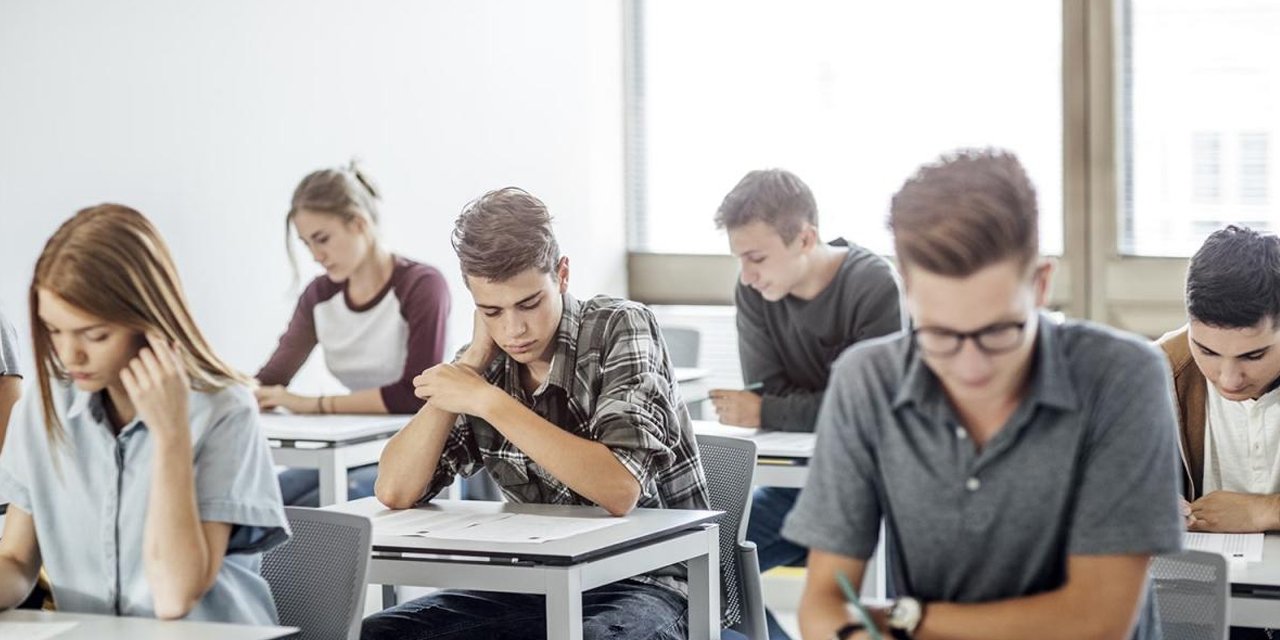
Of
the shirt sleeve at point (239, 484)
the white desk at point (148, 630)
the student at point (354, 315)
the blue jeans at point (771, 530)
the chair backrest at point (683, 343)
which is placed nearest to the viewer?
the white desk at point (148, 630)

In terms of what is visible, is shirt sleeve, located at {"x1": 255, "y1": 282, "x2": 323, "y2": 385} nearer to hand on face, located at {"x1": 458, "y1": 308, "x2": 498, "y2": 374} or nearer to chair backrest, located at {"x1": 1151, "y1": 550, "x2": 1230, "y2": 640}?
hand on face, located at {"x1": 458, "y1": 308, "x2": 498, "y2": 374}

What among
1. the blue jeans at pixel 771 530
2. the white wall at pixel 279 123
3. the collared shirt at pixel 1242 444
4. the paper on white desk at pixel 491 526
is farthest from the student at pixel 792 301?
the white wall at pixel 279 123

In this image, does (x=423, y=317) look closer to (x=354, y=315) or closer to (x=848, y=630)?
(x=354, y=315)

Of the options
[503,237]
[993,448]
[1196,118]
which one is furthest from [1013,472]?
[1196,118]

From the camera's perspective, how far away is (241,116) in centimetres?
478

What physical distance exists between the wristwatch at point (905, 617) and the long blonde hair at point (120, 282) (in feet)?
3.27

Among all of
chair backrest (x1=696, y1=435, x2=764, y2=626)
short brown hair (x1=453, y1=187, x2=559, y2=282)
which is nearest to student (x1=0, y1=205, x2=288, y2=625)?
short brown hair (x1=453, y1=187, x2=559, y2=282)

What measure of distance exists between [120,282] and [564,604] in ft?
2.58

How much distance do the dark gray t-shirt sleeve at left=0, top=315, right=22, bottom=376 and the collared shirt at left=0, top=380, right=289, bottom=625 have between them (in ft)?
4.05

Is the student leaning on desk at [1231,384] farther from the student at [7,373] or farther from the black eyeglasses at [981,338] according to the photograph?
the student at [7,373]

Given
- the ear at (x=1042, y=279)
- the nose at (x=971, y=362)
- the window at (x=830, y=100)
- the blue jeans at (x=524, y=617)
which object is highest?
the window at (x=830, y=100)

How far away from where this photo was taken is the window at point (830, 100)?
5438mm

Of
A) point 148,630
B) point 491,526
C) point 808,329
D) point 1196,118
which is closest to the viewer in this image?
point 148,630

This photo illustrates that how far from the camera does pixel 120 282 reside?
2.14 meters
